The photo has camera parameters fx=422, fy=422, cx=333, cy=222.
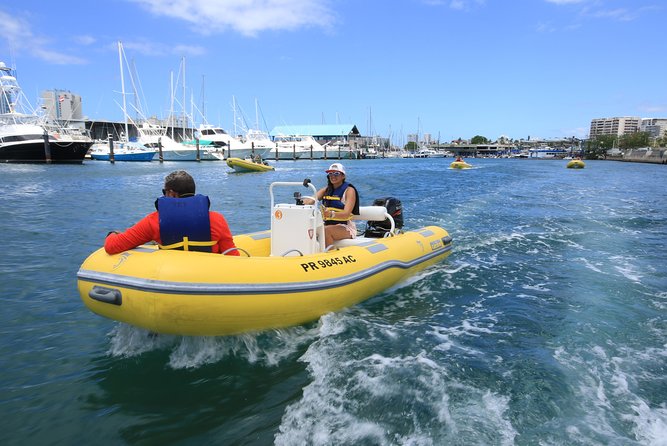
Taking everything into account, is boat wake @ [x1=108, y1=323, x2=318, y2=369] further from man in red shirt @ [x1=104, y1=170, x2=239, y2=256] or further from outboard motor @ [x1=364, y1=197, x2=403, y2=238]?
outboard motor @ [x1=364, y1=197, x2=403, y2=238]

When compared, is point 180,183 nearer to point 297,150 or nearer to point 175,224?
point 175,224

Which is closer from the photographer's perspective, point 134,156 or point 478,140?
point 134,156

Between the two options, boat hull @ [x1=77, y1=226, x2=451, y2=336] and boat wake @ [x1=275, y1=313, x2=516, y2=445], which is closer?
boat wake @ [x1=275, y1=313, x2=516, y2=445]

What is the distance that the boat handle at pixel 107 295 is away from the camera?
3.82m

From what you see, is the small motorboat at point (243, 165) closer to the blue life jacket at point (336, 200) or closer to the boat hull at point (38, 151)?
the boat hull at point (38, 151)

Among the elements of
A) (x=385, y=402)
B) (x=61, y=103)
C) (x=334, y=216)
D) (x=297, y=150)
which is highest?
(x=61, y=103)

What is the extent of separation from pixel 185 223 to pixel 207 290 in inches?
28.4

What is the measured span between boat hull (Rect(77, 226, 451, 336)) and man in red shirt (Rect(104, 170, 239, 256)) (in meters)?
0.12

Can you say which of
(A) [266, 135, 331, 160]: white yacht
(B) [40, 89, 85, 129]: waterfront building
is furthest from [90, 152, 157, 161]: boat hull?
(B) [40, 89, 85, 129]: waterfront building

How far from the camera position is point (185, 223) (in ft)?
13.6

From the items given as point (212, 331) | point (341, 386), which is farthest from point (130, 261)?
point (341, 386)

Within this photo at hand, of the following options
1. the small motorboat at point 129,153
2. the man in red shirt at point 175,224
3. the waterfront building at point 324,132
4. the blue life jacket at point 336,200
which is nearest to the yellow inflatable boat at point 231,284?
the man in red shirt at point 175,224

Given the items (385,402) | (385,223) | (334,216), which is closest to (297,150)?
(385,223)

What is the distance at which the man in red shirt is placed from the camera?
4.03 metres
